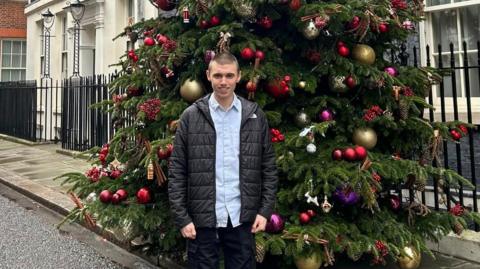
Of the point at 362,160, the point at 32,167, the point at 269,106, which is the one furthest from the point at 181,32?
the point at 32,167

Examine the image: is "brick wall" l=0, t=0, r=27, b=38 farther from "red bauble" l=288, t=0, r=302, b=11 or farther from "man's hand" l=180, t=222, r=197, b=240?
"man's hand" l=180, t=222, r=197, b=240

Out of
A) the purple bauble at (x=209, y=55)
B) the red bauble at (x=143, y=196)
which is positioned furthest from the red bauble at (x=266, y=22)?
the red bauble at (x=143, y=196)

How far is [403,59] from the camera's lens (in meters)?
Result: 4.52

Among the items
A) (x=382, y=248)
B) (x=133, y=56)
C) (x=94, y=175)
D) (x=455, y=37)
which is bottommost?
(x=382, y=248)

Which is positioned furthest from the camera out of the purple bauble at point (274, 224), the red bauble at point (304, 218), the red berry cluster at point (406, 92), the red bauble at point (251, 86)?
the red berry cluster at point (406, 92)

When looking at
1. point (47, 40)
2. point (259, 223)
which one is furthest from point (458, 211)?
point (47, 40)

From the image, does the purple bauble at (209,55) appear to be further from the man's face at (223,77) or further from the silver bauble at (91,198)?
the silver bauble at (91,198)

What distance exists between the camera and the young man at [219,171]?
110 inches

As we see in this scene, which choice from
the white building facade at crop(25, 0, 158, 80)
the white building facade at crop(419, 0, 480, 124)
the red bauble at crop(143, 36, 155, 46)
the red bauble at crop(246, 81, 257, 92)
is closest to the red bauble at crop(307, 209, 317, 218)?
the red bauble at crop(246, 81, 257, 92)

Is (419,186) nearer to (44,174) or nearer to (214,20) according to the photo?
(214,20)

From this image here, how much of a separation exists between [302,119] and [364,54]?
2.62 ft

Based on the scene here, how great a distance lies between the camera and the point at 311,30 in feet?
12.4

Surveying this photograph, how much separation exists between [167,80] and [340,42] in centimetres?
162

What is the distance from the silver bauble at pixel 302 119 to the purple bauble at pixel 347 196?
2.19 ft
